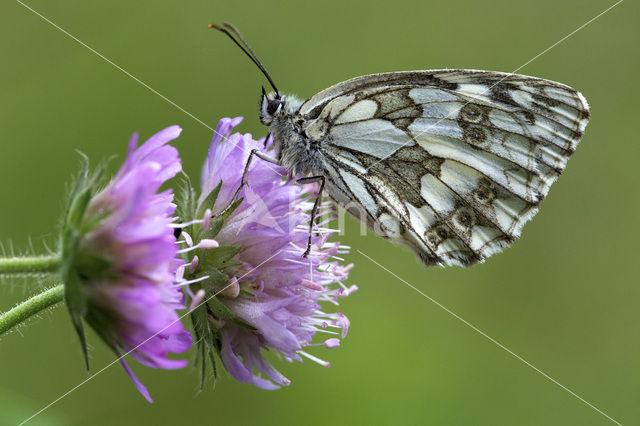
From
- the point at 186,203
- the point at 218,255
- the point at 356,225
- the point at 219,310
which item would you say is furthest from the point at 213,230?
the point at 356,225

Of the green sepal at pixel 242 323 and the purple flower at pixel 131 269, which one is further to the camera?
the green sepal at pixel 242 323

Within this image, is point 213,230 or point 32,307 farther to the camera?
point 213,230

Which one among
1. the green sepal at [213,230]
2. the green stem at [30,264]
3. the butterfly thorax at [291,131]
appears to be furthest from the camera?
the butterfly thorax at [291,131]

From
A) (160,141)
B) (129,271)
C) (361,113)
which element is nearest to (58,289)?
(129,271)

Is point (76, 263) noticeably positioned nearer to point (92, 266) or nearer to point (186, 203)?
point (92, 266)

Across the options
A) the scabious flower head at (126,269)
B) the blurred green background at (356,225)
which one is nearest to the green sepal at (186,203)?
the scabious flower head at (126,269)

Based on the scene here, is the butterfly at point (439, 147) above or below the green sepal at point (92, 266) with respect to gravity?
above

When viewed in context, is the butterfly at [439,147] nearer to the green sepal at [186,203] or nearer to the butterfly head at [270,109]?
the butterfly head at [270,109]
